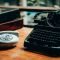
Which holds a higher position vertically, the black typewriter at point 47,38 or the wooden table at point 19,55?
the black typewriter at point 47,38

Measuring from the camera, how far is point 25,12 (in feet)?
5.03

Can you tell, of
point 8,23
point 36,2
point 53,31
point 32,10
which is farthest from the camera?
point 36,2

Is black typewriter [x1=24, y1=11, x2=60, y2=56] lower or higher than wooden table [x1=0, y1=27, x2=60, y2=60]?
higher

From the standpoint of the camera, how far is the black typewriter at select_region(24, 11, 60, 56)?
82cm

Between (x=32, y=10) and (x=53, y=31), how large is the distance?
589 mm

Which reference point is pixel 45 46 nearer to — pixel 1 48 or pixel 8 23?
pixel 1 48

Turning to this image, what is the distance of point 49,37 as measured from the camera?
0.86 m

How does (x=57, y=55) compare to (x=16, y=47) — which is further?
(x=16, y=47)

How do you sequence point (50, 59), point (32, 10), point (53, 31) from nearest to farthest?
point (50, 59) → point (53, 31) → point (32, 10)

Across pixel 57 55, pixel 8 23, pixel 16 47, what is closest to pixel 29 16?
pixel 8 23

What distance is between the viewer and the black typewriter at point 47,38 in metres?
0.82

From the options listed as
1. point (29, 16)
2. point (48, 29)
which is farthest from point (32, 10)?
point (48, 29)

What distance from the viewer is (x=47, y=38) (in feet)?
2.82

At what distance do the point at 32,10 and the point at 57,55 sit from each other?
2.31ft
